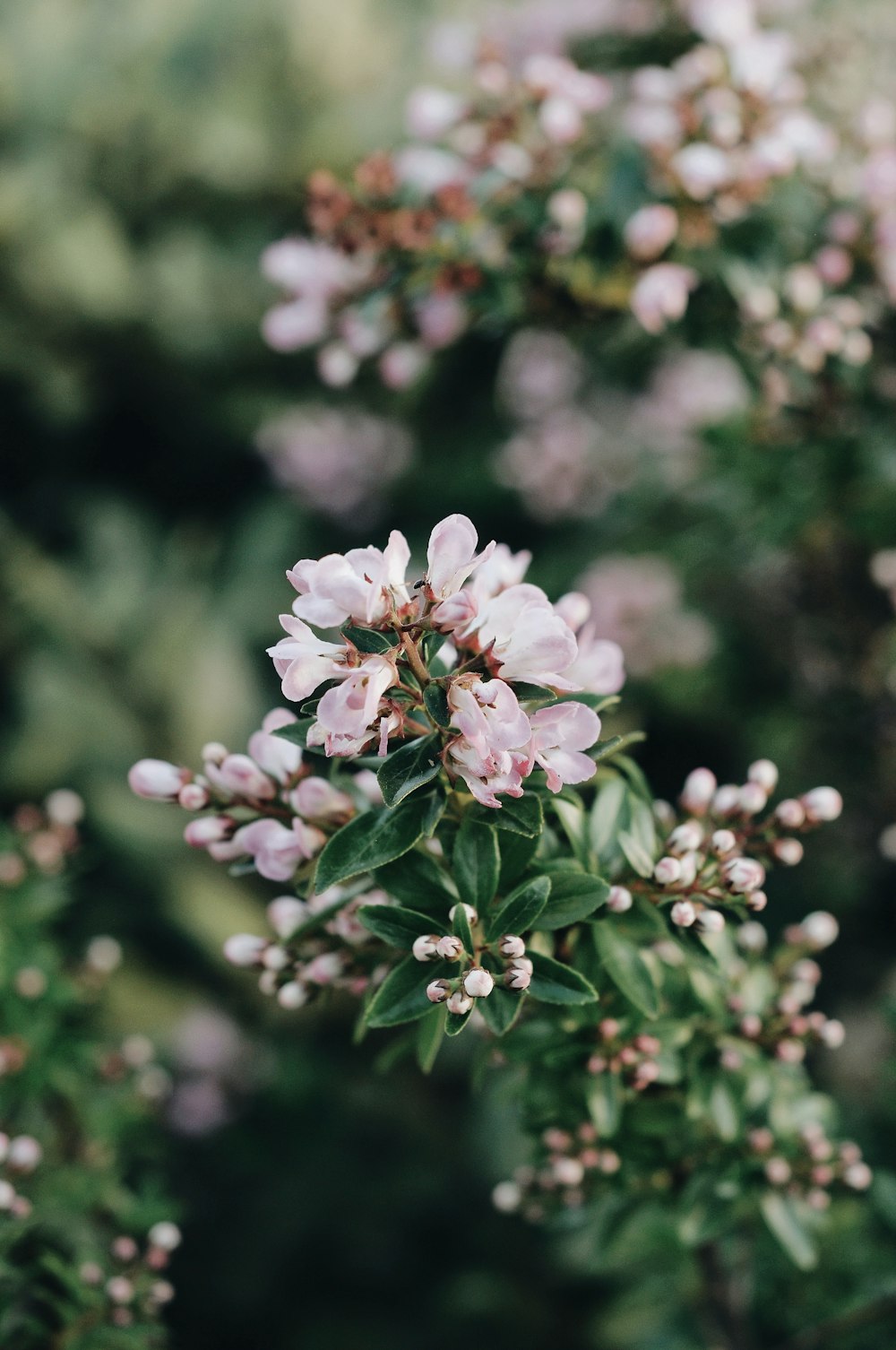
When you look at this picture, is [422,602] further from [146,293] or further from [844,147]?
[146,293]

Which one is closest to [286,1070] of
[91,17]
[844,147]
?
[844,147]

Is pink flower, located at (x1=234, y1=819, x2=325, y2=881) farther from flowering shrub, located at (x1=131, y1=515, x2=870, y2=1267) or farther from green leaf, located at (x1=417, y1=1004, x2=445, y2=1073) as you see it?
green leaf, located at (x1=417, y1=1004, x2=445, y2=1073)

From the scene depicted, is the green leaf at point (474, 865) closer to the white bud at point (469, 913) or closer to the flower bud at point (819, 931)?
the white bud at point (469, 913)

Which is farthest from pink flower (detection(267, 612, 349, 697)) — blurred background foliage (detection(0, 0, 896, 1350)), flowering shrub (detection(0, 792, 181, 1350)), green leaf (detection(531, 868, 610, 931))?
blurred background foliage (detection(0, 0, 896, 1350))

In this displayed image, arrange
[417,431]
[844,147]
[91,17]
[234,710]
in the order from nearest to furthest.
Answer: [844,147], [234,710], [417,431], [91,17]

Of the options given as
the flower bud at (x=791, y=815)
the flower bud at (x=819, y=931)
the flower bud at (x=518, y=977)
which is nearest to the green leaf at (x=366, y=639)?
the flower bud at (x=518, y=977)

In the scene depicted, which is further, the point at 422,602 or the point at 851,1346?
the point at 851,1346

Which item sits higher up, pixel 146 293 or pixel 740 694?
pixel 146 293
